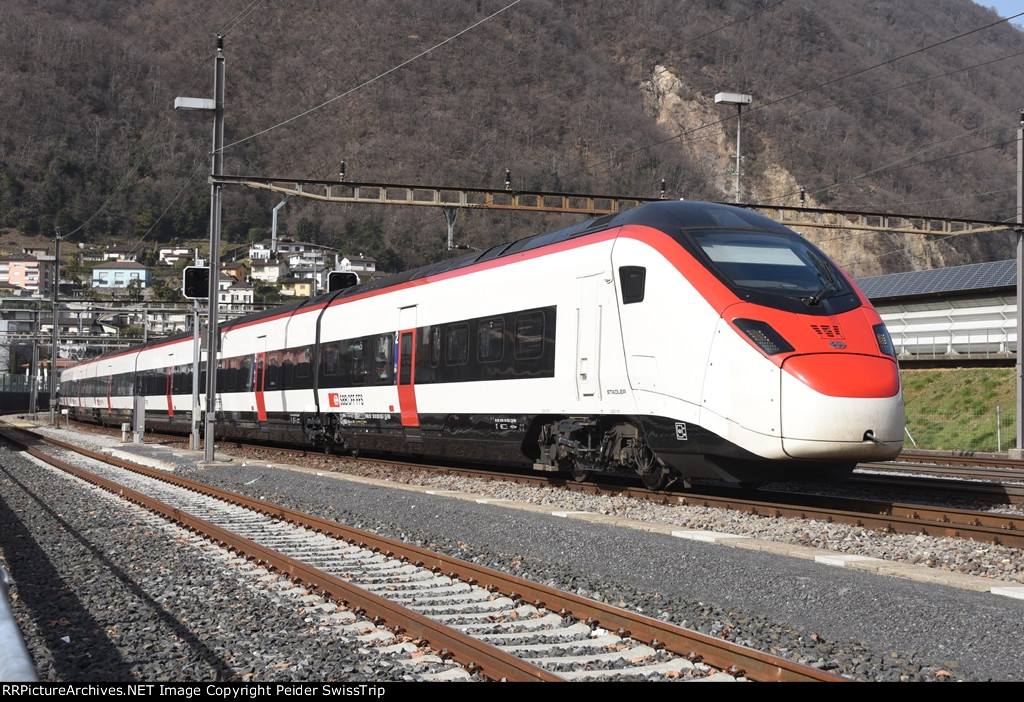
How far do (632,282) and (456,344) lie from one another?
4.64 m

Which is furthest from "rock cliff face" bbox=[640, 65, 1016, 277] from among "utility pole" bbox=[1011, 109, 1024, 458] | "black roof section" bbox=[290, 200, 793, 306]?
"black roof section" bbox=[290, 200, 793, 306]

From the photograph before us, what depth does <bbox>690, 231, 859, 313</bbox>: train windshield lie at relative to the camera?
11.3 metres

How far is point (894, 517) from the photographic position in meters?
10.8

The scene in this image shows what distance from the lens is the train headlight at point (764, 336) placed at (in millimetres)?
10609

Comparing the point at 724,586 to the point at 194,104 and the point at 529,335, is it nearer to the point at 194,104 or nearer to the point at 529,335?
the point at 529,335

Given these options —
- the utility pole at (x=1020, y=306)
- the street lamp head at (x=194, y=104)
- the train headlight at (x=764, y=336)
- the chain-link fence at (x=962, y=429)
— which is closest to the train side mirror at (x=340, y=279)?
the street lamp head at (x=194, y=104)

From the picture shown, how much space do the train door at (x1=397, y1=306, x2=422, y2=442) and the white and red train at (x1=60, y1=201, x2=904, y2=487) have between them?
0.04 metres

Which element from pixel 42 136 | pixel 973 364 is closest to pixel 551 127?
pixel 42 136

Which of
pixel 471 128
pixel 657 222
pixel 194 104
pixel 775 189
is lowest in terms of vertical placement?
pixel 657 222

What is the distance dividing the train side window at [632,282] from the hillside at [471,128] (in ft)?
382

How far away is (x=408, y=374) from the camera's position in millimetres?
18031

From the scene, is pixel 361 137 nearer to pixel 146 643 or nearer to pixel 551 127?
pixel 551 127

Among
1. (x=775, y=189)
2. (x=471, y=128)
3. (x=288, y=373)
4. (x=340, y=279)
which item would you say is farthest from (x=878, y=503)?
(x=471, y=128)

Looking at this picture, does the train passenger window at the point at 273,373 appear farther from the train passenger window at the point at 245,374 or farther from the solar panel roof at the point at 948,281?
the solar panel roof at the point at 948,281
